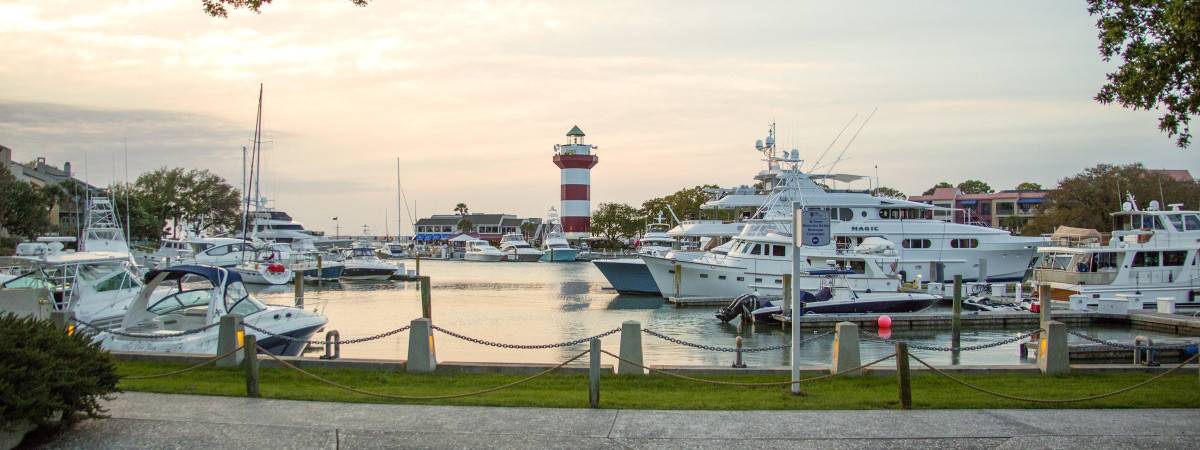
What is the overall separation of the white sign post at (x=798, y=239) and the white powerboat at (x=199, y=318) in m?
9.82

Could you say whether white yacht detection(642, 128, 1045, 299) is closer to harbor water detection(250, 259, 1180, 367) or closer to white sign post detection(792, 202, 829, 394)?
harbor water detection(250, 259, 1180, 367)

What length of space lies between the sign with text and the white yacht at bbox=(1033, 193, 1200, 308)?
2562cm

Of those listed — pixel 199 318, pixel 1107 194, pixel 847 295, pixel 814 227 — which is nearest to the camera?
pixel 814 227

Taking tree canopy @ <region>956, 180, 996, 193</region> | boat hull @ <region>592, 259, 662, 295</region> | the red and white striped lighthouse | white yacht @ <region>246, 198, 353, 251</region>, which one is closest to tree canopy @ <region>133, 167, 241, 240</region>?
white yacht @ <region>246, 198, 353, 251</region>

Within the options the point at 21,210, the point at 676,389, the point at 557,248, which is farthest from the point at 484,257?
the point at 676,389

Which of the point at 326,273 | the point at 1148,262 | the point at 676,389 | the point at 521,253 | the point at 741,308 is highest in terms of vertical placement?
the point at 1148,262

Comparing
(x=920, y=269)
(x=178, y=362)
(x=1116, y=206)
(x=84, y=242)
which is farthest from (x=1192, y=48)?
(x=1116, y=206)

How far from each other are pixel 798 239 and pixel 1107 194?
59703 millimetres

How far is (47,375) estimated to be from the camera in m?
7.83

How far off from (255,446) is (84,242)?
1408 inches

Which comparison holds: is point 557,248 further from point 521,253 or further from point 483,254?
point 483,254

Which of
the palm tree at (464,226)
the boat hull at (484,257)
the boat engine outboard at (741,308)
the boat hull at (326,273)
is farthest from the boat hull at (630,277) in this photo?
the palm tree at (464,226)

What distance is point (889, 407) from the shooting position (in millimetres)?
10195

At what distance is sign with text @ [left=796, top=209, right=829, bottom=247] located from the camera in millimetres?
11445
